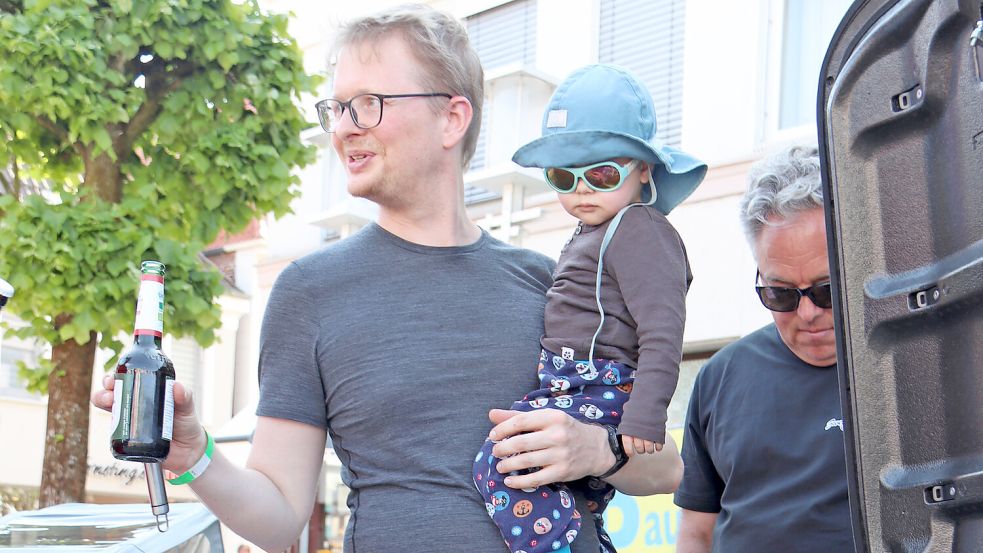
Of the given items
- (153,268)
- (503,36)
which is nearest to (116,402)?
(153,268)

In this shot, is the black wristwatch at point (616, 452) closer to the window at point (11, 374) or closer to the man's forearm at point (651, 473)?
the man's forearm at point (651, 473)

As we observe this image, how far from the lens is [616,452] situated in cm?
247

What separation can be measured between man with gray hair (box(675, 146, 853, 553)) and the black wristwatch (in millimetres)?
797

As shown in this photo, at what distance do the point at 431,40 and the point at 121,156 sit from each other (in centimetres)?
632

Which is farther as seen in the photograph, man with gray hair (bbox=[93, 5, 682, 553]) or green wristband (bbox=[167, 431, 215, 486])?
man with gray hair (bbox=[93, 5, 682, 553])

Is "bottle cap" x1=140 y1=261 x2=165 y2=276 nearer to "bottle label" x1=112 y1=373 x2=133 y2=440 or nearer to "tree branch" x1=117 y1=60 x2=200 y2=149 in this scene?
"bottle label" x1=112 y1=373 x2=133 y2=440

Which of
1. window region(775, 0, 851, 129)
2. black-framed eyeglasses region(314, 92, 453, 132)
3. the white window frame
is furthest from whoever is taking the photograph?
the white window frame

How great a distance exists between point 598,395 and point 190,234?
6528 millimetres

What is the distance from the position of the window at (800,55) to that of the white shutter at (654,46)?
1073 millimetres

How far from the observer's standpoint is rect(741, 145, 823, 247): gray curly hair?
10.2 ft

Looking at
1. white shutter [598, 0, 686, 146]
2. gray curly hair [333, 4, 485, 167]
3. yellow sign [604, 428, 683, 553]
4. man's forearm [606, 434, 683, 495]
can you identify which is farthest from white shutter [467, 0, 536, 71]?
man's forearm [606, 434, 683, 495]

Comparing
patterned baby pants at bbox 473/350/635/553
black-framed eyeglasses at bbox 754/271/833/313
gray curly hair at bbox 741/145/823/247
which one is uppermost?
gray curly hair at bbox 741/145/823/247

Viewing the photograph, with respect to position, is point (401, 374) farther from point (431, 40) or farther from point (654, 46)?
point (654, 46)

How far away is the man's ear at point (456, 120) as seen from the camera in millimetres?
2732
